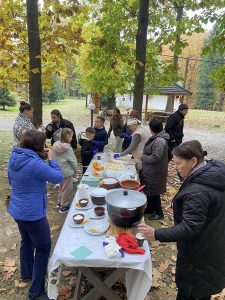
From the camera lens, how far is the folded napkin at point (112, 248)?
8.68 feet

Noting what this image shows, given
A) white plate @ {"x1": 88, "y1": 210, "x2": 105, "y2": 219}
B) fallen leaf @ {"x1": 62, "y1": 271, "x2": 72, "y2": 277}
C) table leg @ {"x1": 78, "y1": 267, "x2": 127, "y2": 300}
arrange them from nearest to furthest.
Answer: table leg @ {"x1": 78, "y1": 267, "x2": 127, "y2": 300}, white plate @ {"x1": 88, "y1": 210, "x2": 105, "y2": 219}, fallen leaf @ {"x1": 62, "y1": 271, "x2": 72, "y2": 277}

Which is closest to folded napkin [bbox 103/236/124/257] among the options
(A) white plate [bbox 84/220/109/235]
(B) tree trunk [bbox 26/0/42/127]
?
(A) white plate [bbox 84/220/109/235]

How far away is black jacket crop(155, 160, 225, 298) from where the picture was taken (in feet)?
7.43

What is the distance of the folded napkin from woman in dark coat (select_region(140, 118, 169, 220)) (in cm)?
238

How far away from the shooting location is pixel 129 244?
279 cm

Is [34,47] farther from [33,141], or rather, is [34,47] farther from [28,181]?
[28,181]

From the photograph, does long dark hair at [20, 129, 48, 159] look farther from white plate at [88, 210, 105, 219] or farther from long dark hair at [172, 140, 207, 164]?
long dark hair at [172, 140, 207, 164]

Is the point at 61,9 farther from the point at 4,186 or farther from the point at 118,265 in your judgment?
the point at 118,265

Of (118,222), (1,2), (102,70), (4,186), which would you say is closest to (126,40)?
(102,70)

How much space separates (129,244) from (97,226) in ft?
1.72

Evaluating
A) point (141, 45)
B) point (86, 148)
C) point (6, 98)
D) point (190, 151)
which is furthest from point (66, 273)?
point (6, 98)

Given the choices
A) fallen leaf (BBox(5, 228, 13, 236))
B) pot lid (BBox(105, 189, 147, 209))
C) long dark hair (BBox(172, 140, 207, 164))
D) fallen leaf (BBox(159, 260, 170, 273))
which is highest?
long dark hair (BBox(172, 140, 207, 164))

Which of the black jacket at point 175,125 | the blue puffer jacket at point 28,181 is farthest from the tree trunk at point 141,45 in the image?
the blue puffer jacket at point 28,181

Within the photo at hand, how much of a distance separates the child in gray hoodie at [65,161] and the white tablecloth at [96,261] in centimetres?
229
